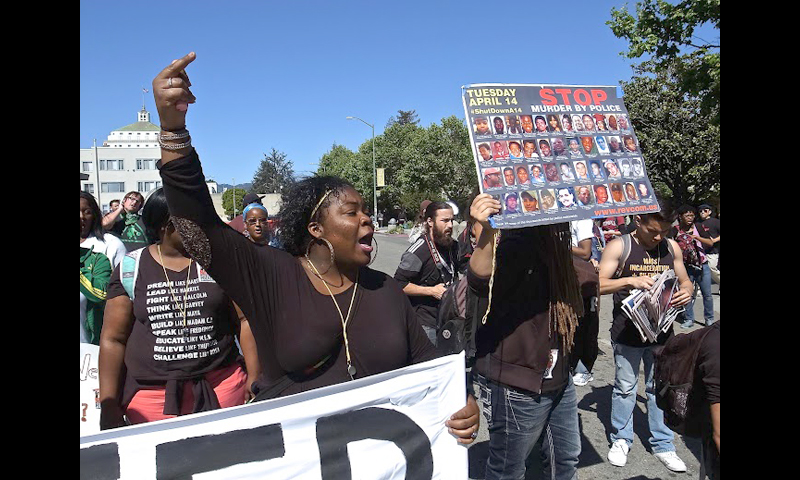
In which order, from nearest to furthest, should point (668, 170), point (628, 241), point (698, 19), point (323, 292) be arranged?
point (323, 292) → point (628, 241) → point (698, 19) → point (668, 170)

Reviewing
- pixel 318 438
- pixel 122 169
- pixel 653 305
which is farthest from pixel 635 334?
pixel 122 169

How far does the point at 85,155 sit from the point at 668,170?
71142 millimetres

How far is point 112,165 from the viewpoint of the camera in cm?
7475

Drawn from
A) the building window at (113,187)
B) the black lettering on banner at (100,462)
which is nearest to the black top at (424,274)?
the black lettering on banner at (100,462)

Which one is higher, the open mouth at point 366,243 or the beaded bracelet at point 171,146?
the beaded bracelet at point 171,146

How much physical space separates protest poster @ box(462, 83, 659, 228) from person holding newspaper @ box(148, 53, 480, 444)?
1.92 ft

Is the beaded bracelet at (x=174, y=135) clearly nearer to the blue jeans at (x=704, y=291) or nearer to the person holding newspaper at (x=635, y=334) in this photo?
the person holding newspaper at (x=635, y=334)

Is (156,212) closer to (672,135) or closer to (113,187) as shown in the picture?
(672,135)

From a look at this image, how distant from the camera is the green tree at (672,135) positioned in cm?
2594

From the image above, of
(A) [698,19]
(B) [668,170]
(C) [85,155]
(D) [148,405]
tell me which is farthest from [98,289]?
(C) [85,155]

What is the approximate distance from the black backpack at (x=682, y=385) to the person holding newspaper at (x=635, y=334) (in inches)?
65.8

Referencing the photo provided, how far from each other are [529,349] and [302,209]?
131 cm
